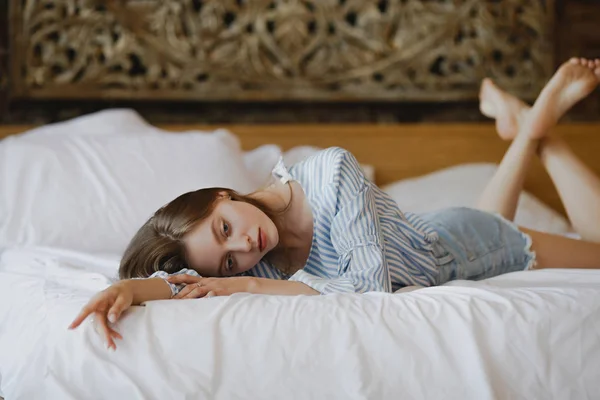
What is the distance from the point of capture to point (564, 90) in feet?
6.59

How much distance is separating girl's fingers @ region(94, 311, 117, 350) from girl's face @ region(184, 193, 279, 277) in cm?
33

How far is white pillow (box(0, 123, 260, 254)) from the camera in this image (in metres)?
2.15

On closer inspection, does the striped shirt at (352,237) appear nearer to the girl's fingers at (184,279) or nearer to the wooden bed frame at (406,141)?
the girl's fingers at (184,279)

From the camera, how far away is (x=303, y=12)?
2.87m

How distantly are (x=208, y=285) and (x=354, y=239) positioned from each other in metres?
0.30

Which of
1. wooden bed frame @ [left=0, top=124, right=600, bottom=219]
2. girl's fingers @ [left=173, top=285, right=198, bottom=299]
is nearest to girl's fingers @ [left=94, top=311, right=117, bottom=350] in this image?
girl's fingers @ [left=173, top=285, right=198, bottom=299]

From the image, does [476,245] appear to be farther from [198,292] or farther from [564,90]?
[198,292]

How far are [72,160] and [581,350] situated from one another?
5.15ft

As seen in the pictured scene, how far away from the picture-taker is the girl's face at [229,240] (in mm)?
1475

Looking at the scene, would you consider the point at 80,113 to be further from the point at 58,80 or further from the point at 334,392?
the point at 334,392

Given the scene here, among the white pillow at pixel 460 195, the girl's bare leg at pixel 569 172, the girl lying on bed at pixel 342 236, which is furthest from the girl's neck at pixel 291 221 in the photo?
the white pillow at pixel 460 195

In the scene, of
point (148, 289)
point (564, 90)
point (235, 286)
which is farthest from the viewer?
point (564, 90)

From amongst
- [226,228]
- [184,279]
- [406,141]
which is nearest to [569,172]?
[406,141]

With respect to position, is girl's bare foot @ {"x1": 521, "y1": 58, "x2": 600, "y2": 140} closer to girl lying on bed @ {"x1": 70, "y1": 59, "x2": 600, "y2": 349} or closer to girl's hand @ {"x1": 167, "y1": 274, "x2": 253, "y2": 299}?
girl lying on bed @ {"x1": 70, "y1": 59, "x2": 600, "y2": 349}
